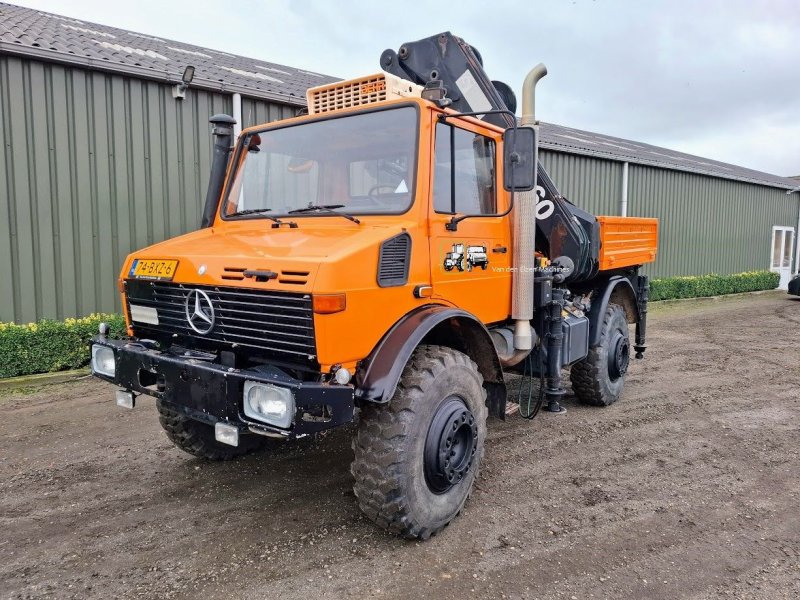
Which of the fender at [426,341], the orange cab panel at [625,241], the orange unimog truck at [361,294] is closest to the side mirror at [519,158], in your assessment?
the orange unimog truck at [361,294]

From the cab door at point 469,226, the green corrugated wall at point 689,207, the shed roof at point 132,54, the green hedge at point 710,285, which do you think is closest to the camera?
the cab door at point 469,226

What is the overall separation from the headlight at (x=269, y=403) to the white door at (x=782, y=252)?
70.6 feet

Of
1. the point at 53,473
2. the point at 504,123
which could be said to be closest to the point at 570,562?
the point at 504,123

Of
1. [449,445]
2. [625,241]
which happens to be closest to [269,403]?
[449,445]

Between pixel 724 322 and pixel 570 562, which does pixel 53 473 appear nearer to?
pixel 570 562

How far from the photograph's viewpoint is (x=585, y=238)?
15.6ft

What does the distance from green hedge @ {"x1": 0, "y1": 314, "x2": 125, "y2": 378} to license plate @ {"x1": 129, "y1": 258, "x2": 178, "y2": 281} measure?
11.8ft

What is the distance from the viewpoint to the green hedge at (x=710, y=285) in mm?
14094

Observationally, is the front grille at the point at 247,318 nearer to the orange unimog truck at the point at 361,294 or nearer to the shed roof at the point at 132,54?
the orange unimog truck at the point at 361,294

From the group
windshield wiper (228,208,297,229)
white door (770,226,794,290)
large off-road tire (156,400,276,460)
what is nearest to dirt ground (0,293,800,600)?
large off-road tire (156,400,276,460)

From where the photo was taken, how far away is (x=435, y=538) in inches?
121

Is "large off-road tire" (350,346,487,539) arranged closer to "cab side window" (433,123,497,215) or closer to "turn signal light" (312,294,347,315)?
"turn signal light" (312,294,347,315)

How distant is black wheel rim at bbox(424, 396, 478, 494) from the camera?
2990 millimetres

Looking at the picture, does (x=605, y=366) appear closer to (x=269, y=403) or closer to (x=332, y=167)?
(x=332, y=167)
